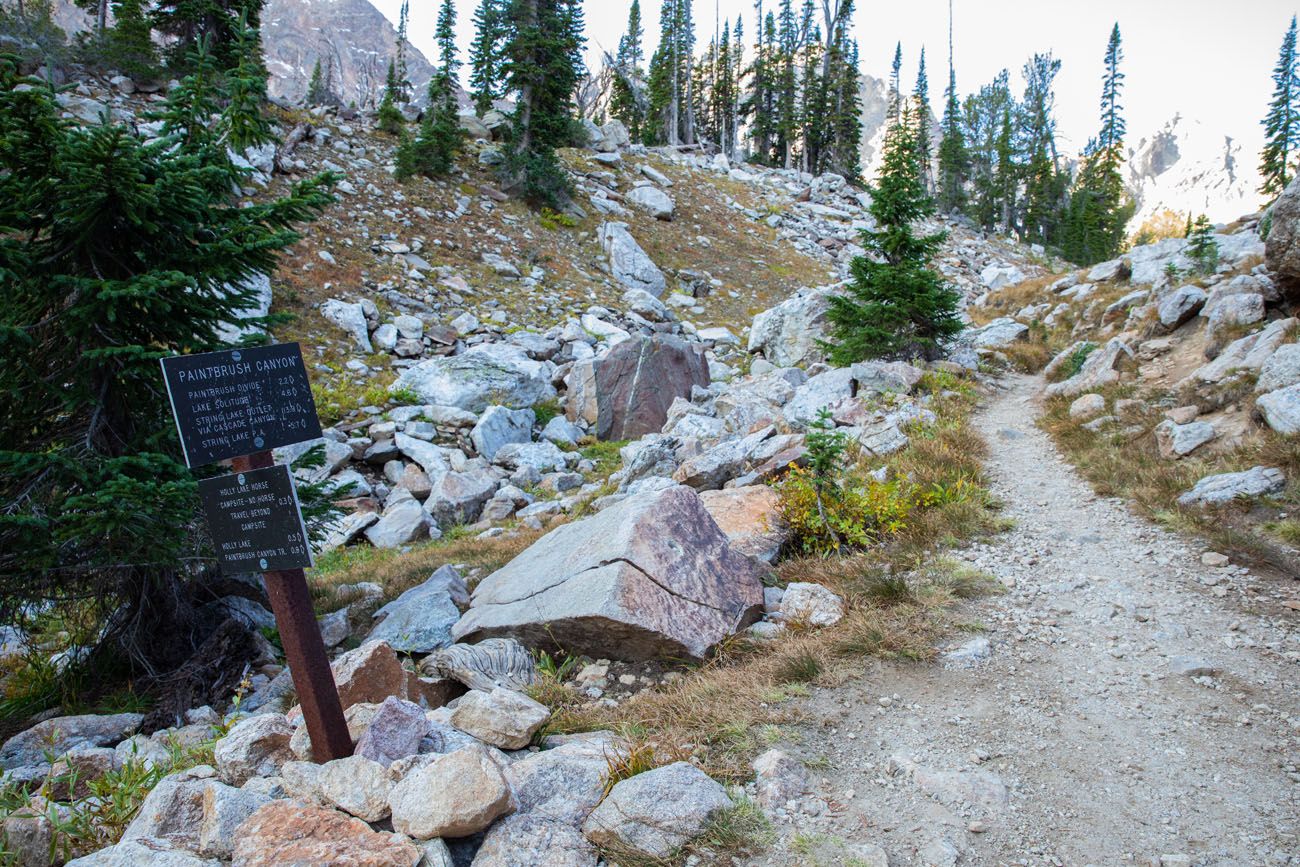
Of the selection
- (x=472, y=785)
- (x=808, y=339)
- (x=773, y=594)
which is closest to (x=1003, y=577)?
(x=773, y=594)

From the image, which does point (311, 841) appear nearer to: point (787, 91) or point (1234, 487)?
point (1234, 487)

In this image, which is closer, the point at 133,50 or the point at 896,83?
the point at 133,50

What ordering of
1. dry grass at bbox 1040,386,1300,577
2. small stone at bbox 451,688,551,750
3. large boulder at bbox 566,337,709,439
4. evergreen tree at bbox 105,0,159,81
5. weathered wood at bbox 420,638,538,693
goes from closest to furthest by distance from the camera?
small stone at bbox 451,688,551,750 < weathered wood at bbox 420,638,538,693 < dry grass at bbox 1040,386,1300,577 < large boulder at bbox 566,337,709,439 < evergreen tree at bbox 105,0,159,81

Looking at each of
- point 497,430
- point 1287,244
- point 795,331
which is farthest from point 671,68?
point 1287,244

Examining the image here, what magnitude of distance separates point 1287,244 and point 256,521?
1346 cm

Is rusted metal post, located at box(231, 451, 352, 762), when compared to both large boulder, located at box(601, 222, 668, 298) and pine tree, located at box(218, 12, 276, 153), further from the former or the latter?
large boulder, located at box(601, 222, 668, 298)

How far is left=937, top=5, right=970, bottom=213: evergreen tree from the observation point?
63.9 meters

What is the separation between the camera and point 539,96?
29250 millimetres

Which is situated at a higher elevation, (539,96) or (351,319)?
(539,96)

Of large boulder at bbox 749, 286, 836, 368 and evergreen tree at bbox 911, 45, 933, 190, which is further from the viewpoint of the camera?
evergreen tree at bbox 911, 45, 933, 190

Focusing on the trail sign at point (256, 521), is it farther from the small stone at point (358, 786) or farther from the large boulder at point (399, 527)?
the large boulder at point (399, 527)

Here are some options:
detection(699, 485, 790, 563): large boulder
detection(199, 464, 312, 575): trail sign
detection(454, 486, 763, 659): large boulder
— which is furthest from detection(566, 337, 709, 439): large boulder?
detection(199, 464, 312, 575): trail sign

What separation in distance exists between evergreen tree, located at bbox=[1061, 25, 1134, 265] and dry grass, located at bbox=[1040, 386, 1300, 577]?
5093cm

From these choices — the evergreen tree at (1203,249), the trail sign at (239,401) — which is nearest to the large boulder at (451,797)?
the trail sign at (239,401)
